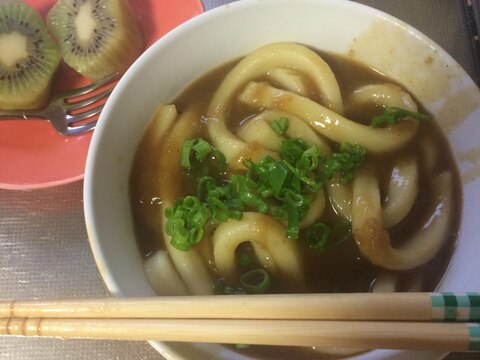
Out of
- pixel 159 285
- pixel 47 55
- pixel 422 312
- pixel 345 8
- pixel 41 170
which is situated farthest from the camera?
pixel 47 55

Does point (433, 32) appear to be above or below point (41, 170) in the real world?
above

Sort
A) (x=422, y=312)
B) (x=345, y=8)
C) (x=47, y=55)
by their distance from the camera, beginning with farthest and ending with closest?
1. (x=47, y=55)
2. (x=345, y=8)
3. (x=422, y=312)

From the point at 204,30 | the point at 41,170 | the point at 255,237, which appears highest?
the point at 204,30

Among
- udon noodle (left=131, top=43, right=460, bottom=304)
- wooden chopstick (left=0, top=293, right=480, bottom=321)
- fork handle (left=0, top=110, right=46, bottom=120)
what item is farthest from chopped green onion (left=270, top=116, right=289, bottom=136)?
fork handle (left=0, top=110, right=46, bottom=120)

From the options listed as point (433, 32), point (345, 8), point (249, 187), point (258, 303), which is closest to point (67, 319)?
point (258, 303)

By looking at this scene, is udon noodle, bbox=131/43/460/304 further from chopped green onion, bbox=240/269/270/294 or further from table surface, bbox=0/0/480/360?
table surface, bbox=0/0/480/360

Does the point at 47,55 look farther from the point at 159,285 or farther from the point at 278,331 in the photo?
the point at 278,331

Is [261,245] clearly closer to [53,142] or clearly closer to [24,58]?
[53,142]

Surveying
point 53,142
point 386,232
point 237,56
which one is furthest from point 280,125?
point 53,142
